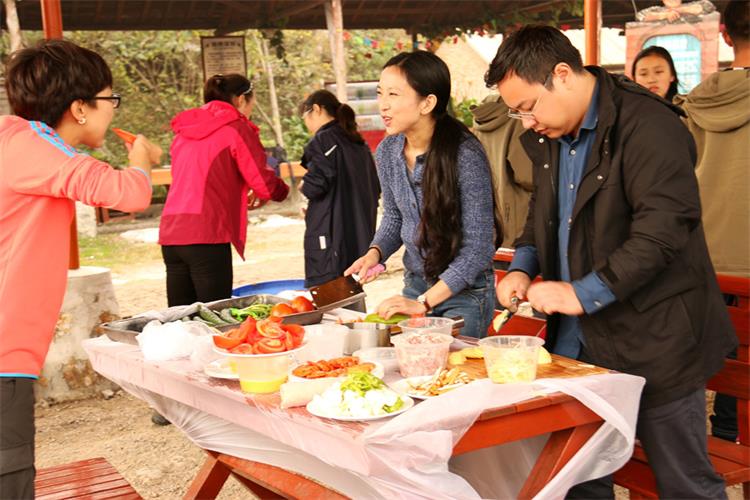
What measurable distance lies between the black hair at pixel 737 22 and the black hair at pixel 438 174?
62.8 inches

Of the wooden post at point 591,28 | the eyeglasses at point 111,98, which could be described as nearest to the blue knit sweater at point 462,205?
the eyeglasses at point 111,98

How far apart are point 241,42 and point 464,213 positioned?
702 centimetres

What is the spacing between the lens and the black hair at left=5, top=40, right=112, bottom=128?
238cm

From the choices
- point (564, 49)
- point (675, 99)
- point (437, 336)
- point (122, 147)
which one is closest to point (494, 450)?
point (437, 336)

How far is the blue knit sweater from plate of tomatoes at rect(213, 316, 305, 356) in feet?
2.42

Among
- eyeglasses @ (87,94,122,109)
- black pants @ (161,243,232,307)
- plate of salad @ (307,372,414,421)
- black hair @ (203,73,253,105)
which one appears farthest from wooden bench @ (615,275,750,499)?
black hair @ (203,73,253,105)

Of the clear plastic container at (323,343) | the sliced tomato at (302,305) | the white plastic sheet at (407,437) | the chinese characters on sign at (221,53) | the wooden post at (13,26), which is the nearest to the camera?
the white plastic sheet at (407,437)

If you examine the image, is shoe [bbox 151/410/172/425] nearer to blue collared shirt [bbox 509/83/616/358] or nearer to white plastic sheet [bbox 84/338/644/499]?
white plastic sheet [bbox 84/338/644/499]

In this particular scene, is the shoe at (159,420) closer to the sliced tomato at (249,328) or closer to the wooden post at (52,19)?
the wooden post at (52,19)

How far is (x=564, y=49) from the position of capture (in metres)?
2.36

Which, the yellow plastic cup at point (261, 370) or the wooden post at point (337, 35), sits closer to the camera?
the yellow plastic cup at point (261, 370)

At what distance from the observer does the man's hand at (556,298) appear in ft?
7.48

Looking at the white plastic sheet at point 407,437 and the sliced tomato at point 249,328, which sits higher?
the sliced tomato at point 249,328

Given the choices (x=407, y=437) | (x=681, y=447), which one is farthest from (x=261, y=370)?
(x=681, y=447)
